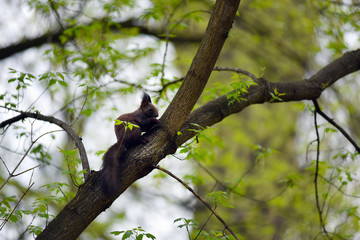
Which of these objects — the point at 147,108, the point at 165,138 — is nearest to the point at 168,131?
the point at 165,138

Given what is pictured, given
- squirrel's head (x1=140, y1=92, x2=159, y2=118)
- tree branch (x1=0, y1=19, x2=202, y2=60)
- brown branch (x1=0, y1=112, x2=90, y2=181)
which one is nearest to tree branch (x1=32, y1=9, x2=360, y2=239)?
brown branch (x1=0, y1=112, x2=90, y2=181)

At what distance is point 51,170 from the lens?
5.66 m

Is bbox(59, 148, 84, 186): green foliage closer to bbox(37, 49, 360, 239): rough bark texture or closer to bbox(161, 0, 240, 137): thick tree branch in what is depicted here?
bbox(37, 49, 360, 239): rough bark texture

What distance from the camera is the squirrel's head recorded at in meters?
4.57

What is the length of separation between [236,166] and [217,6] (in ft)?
23.1

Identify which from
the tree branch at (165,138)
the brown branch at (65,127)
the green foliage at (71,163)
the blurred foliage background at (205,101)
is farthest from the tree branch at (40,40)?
the green foliage at (71,163)

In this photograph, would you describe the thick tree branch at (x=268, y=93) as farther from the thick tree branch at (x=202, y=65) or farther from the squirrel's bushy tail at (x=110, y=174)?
the squirrel's bushy tail at (x=110, y=174)

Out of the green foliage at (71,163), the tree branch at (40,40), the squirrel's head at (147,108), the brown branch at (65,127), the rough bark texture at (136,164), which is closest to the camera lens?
the rough bark texture at (136,164)

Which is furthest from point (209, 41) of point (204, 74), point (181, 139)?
point (181, 139)

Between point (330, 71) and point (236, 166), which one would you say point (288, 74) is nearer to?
point (236, 166)

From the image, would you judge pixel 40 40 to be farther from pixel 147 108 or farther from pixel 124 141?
pixel 124 141

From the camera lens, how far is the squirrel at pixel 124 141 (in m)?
2.84

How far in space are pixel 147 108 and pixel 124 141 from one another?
1092 millimetres

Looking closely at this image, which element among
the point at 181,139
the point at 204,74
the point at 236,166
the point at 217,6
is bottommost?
the point at 181,139
